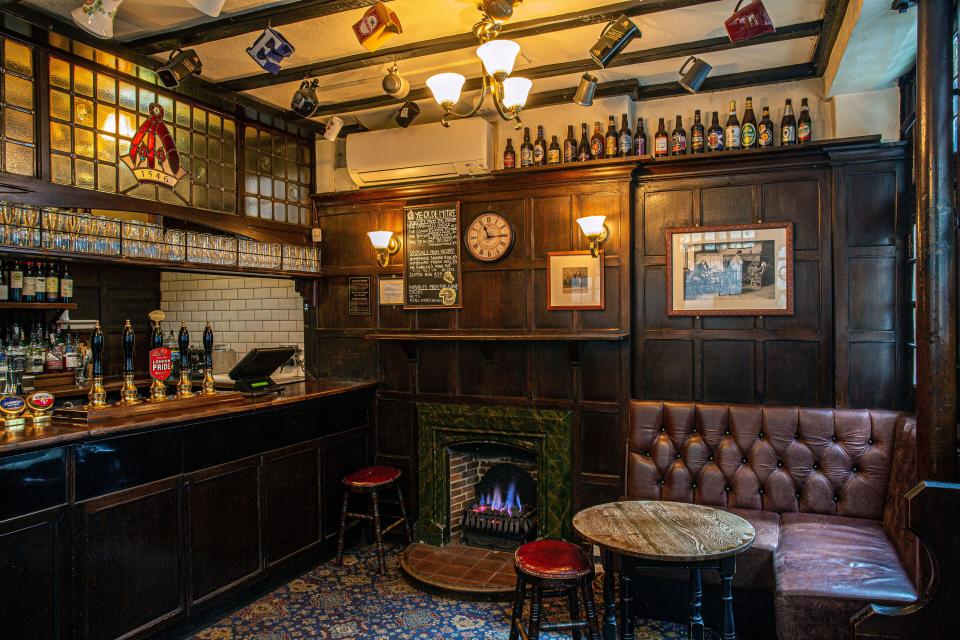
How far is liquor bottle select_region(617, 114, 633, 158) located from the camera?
4332 millimetres

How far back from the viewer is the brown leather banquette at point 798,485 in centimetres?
270

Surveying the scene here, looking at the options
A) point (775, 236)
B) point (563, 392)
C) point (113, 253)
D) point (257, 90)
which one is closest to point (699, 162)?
point (775, 236)

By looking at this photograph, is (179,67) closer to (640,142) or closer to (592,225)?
(592,225)

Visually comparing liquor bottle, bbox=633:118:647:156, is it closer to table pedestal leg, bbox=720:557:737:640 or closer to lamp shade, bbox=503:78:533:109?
lamp shade, bbox=503:78:533:109

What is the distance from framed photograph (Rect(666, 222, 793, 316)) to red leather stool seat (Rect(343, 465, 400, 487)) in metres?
2.31

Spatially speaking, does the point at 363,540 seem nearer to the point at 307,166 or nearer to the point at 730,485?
the point at 730,485

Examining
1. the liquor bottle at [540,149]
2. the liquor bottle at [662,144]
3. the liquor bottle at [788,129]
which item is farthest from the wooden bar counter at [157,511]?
the liquor bottle at [788,129]

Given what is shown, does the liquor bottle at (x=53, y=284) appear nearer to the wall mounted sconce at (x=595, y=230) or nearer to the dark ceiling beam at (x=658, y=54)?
the dark ceiling beam at (x=658, y=54)

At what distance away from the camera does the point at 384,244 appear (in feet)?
16.1

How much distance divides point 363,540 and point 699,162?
380 centimetres

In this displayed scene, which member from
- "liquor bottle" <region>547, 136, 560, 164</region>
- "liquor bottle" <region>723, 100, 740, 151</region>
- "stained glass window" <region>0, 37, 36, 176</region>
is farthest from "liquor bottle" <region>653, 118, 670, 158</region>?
"stained glass window" <region>0, 37, 36, 176</region>

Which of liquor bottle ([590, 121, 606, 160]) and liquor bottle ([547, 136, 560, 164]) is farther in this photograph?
liquor bottle ([547, 136, 560, 164])

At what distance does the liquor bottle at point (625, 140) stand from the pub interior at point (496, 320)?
0.02m

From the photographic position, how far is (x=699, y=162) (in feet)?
13.6
